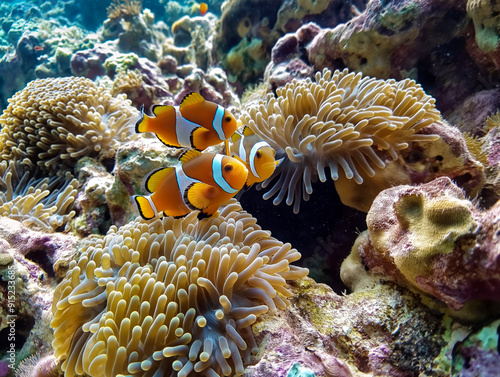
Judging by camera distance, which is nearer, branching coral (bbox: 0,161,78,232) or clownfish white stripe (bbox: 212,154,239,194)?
clownfish white stripe (bbox: 212,154,239,194)

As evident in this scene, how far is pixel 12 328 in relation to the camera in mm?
2381

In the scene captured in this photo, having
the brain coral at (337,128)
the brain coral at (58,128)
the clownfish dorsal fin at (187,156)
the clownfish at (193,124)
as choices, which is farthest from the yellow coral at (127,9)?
the clownfish dorsal fin at (187,156)

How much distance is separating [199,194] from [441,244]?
3.85 ft

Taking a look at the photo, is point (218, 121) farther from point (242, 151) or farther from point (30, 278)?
point (30, 278)

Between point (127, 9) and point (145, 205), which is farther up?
point (127, 9)

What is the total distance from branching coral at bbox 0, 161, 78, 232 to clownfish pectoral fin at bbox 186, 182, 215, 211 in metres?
1.89

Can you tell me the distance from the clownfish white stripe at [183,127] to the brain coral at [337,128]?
0.66 meters

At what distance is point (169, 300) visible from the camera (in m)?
1.60

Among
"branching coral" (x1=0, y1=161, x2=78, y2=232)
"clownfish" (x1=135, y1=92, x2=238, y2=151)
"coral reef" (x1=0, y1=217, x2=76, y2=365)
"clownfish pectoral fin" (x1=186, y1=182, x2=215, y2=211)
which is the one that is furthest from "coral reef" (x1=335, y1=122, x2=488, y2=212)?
"branching coral" (x1=0, y1=161, x2=78, y2=232)

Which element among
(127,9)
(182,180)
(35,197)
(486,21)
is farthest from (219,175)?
(127,9)

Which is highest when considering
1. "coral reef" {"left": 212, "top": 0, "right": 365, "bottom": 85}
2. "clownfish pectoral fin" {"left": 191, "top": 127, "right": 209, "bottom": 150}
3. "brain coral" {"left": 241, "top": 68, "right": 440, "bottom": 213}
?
"coral reef" {"left": 212, "top": 0, "right": 365, "bottom": 85}

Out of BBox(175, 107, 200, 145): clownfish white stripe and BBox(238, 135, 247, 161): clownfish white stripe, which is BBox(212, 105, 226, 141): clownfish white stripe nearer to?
BBox(175, 107, 200, 145): clownfish white stripe

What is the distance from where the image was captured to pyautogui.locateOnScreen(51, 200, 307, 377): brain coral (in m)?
1.45

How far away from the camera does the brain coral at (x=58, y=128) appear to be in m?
3.48
